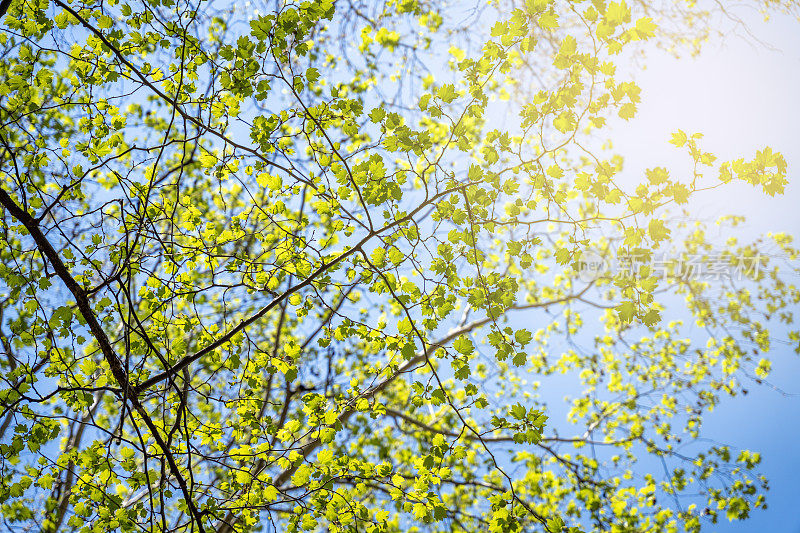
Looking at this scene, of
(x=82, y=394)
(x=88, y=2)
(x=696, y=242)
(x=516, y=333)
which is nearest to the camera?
(x=516, y=333)

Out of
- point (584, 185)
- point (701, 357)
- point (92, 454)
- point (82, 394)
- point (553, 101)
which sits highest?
point (701, 357)

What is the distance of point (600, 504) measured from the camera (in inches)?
234

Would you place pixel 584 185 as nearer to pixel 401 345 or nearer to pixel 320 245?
pixel 401 345

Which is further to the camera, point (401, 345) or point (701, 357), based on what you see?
point (701, 357)

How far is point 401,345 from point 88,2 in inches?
125

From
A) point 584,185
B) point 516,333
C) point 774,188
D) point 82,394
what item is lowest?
point 82,394

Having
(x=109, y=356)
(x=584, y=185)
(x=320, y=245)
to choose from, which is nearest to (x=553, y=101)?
(x=584, y=185)

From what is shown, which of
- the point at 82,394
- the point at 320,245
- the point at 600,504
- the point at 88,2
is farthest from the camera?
the point at 600,504

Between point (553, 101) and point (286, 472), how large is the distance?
15.0ft

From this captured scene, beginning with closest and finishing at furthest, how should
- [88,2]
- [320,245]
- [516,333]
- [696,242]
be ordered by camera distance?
[516,333] < [88,2] < [320,245] < [696,242]

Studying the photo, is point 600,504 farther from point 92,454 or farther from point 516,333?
point 92,454

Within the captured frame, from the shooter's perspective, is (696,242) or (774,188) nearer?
(774,188)

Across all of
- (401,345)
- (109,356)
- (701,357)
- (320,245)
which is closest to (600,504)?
(701,357)

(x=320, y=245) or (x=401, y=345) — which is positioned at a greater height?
(x=320, y=245)
